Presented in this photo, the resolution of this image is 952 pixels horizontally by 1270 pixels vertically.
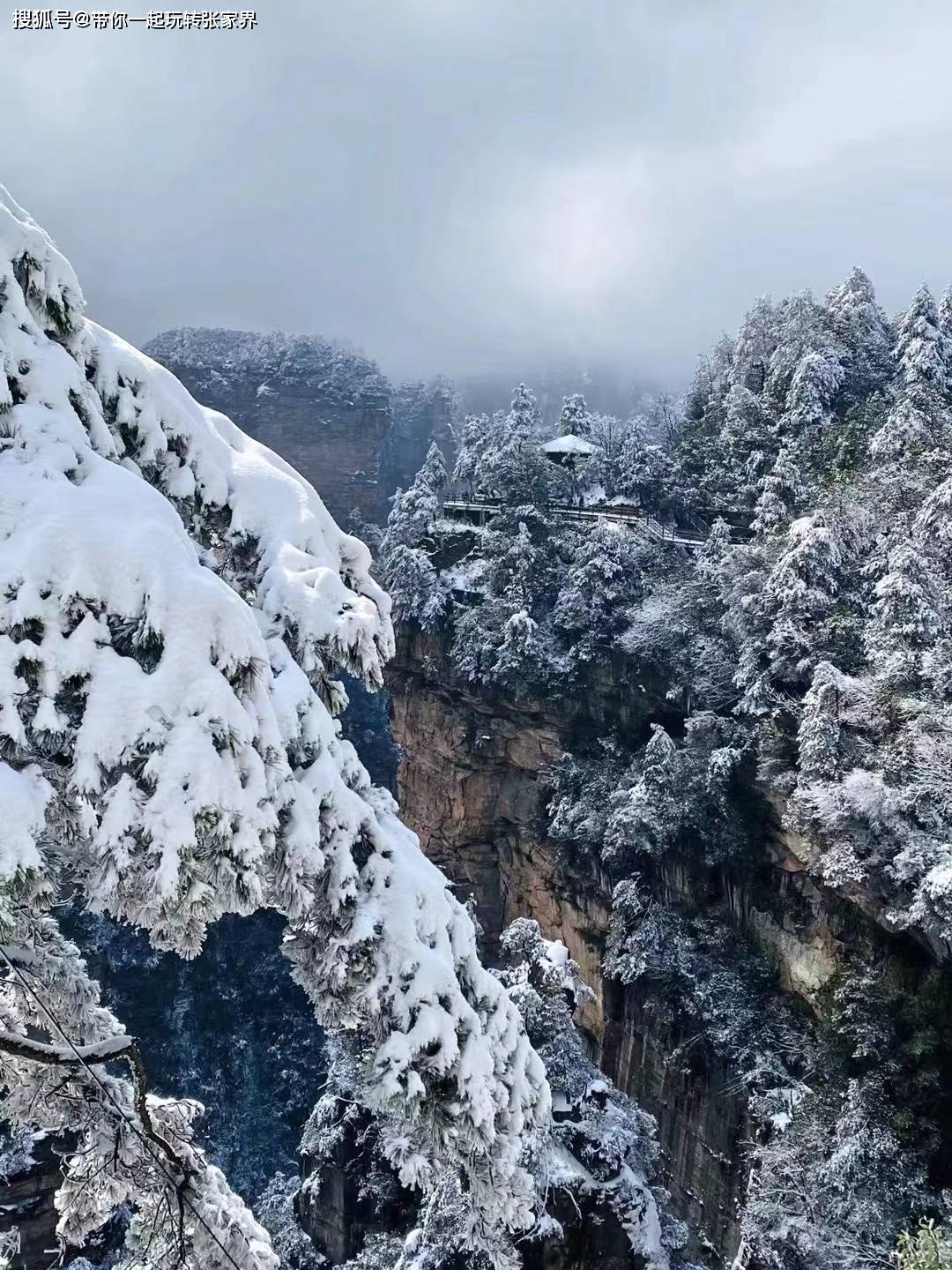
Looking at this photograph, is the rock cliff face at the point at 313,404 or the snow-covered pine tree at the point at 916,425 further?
the rock cliff face at the point at 313,404

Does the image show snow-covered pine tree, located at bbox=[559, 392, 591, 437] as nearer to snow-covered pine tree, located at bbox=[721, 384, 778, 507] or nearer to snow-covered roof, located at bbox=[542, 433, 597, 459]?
snow-covered roof, located at bbox=[542, 433, 597, 459]

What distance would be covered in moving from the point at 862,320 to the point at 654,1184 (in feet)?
76.5

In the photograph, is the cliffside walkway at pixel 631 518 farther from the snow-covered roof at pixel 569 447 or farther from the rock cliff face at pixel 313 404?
the rock cliff face at pixel 313 404


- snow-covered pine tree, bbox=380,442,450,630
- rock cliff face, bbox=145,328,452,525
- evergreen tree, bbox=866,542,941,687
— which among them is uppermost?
rock cliff face, bbox=145,328,452,525

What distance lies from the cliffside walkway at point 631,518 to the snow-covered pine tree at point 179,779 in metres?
17.5

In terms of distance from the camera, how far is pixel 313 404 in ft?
160

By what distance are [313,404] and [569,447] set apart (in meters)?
24.6

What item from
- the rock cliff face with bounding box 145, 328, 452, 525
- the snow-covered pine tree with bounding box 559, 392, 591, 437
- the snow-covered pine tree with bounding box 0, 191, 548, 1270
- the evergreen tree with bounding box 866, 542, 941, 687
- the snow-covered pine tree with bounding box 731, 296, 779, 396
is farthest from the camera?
the rock cliff face with bounding box 145, 328, 452, 525

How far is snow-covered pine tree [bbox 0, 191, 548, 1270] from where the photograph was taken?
319cm

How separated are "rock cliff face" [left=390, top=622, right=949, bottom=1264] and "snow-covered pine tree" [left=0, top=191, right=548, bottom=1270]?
10.3 metres

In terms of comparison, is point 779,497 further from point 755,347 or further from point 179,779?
point 179,779

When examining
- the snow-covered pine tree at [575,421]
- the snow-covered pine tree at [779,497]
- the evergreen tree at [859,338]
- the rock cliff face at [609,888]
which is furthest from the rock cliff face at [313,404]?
the snow-covered pine tree at [779,497]

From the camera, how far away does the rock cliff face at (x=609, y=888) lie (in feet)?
45.1

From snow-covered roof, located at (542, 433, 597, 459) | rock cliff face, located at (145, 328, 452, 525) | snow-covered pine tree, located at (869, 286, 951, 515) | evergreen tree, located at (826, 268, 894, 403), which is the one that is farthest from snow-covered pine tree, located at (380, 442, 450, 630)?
rock cliff face, located at (145, 328, 452, 525)
